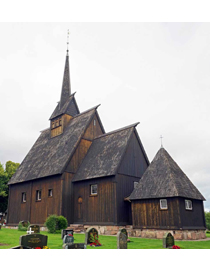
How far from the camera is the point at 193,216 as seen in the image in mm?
20312

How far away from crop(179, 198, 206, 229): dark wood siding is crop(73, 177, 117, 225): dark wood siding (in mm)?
5637

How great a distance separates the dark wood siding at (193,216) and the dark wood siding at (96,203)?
564 cm

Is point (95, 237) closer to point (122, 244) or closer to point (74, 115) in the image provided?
point (122, 244)

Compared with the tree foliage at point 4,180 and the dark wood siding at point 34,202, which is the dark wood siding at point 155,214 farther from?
the tree foliage at point 4,180

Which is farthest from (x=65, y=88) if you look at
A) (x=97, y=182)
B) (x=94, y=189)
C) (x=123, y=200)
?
(x=123, y=200)

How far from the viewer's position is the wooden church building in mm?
20172

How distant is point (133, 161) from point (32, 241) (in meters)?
15.5

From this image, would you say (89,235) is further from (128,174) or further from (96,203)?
(128,174)

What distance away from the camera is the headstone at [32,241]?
11.3 meters

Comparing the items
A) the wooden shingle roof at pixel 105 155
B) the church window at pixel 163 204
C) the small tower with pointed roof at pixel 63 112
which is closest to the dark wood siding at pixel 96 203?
the wooden shingle roof at pixel 105 155

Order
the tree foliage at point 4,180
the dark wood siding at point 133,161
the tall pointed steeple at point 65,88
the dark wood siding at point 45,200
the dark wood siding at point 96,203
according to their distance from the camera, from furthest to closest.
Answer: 1. the tree foliage at point 4,180
2. the tall pointed steeple at point 65,88
3. the dark wood siding at point 45,200
4. the dark wood siding at point 133,161
5. the dark wood siding at point 96,203

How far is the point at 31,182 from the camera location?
96.6ft

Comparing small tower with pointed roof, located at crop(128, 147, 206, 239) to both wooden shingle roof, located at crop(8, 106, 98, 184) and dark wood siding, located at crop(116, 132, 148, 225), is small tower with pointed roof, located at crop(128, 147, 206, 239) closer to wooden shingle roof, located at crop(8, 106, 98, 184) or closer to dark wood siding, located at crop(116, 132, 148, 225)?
dark wood siding, located at crop(116, 132, 148, 225)

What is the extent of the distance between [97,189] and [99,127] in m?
9.00
